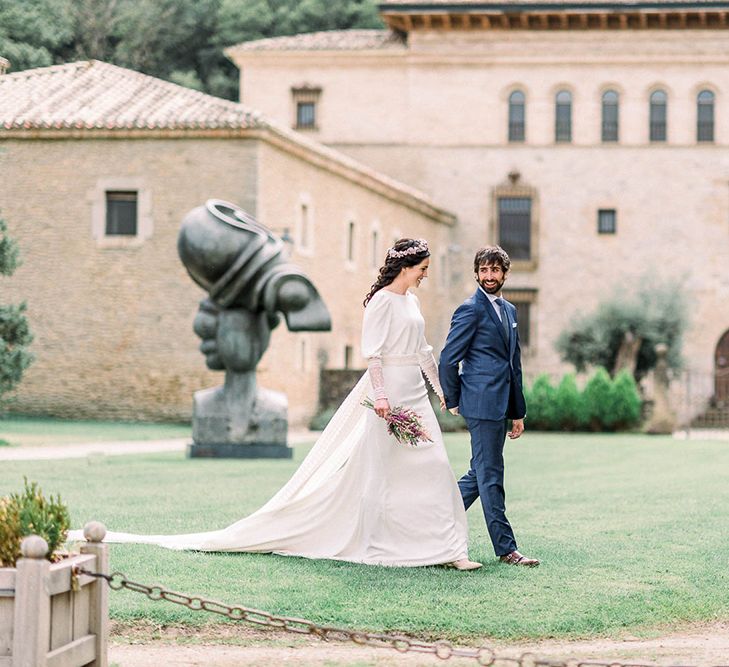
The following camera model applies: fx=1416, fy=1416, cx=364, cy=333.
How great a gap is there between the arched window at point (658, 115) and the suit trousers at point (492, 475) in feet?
135

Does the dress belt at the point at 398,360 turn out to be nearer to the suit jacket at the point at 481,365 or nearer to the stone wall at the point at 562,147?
the suit jacket at the point at 481,365

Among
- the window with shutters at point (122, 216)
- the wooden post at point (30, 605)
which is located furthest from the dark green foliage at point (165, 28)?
the wooden post at point (30, 605)

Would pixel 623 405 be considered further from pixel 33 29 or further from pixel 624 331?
pixel 33 29

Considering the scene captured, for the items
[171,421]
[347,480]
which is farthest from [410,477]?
[171,421]

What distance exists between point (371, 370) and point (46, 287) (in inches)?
908

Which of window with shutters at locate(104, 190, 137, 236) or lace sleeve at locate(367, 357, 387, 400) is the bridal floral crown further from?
window with shutters at locate(104, 190, 137, 236)

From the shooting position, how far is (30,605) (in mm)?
5484

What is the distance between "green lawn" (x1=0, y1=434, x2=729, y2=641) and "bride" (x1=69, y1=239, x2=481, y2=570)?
19 cm

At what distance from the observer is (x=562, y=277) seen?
4897 cm

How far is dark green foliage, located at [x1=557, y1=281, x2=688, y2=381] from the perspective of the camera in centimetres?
4566

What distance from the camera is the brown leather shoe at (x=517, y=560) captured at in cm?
923

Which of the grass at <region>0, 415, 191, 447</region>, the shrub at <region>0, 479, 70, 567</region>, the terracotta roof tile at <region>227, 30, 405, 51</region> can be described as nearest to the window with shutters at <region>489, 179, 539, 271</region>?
the terracotta roof tile at <region>227, 30, 405, 51</region>

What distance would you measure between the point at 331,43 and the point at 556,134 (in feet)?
27.8

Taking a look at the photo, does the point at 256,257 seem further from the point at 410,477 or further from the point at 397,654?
the point at 397,654
